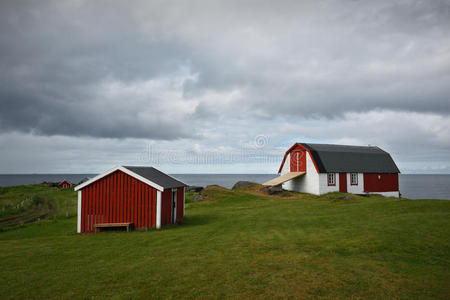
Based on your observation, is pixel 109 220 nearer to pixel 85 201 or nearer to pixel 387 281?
pixel 85 201

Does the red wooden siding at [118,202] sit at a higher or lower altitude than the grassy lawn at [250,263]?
higher

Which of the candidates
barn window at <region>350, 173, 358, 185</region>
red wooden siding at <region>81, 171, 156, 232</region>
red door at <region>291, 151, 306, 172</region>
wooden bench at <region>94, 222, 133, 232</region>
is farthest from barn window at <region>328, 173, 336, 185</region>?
wooden bench at <region>94, 222, 133, 232</region>

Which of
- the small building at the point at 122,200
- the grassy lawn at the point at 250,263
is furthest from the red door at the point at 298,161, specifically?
the small building at the point at 122,200

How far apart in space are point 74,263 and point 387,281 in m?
9.97

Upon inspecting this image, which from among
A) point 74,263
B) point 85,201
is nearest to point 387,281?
point 74,263

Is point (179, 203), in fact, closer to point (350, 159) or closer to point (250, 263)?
point (250, 263)

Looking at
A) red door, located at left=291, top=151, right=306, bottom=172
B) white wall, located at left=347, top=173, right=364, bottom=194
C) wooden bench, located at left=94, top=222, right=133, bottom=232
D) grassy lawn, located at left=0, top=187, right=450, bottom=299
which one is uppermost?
red door, located at left=291, top=151, right=306, bottom=172

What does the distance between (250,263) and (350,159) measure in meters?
37.4

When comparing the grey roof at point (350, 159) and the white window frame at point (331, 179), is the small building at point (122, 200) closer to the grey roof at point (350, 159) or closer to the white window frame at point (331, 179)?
the grey roof at point (350, 159)

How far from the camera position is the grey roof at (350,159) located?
4038 centimetres

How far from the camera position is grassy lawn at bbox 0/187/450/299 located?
757cm

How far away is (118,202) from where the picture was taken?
1888cm

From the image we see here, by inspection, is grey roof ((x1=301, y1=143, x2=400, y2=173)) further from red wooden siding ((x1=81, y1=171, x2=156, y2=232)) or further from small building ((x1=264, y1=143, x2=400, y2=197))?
red wooden siding ((x1=81, y1=171, x2=156, y2=232))

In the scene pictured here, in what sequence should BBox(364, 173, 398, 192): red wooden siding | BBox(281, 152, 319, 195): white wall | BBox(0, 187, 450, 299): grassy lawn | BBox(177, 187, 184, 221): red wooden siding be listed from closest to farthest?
BBox(0, 187, 450, 299): grassy lawn < BBox(177, 187, 184, 221): red wooden siding < BBox(281, 152, 319, 195): white wall < BBox(364, 173, 398, 192): red wooden siding
